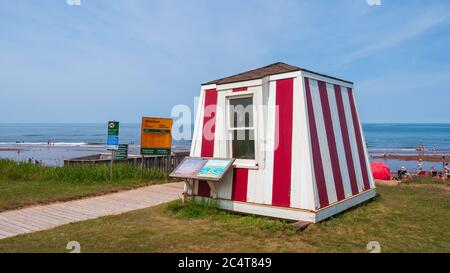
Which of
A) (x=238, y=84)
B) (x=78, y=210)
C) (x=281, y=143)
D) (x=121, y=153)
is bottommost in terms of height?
(x=78, y=210)

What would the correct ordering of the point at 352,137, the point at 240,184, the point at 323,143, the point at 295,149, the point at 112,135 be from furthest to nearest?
the point at 112,135 → the point at 352,137 → the point at 240,184 → the point at 323,143 → the point at 295,149

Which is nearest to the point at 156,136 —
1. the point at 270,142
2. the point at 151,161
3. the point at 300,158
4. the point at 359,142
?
the point at 151,161

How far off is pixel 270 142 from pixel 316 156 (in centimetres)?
89

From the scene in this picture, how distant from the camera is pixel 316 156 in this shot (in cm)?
Answer: 601

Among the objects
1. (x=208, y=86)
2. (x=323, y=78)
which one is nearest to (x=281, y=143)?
(x=323, y=78)

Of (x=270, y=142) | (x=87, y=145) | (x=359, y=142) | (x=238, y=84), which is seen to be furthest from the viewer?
(x=87, y=145)

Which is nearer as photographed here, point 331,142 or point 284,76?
point 284,76

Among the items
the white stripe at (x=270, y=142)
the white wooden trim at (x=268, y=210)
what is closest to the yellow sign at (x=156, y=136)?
the white wooden trim at (x=268, y=210)

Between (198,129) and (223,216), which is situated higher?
(198,129)

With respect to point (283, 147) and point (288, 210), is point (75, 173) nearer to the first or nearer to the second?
point (283, 147)

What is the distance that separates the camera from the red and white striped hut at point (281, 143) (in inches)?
232
